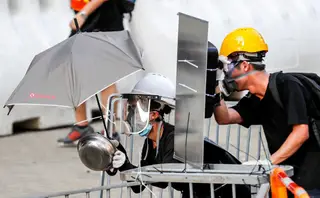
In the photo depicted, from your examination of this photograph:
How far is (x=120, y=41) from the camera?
5453mm

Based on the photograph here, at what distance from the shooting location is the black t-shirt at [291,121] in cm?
475

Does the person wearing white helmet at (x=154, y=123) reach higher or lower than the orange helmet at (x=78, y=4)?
lower

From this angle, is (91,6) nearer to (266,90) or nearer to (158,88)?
(158,88)

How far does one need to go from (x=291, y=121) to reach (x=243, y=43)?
1.61 feet

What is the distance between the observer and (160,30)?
10.8m

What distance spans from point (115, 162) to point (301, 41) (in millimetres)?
7421

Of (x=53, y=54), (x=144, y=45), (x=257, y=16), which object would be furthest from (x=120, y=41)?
(x=257, y=16)

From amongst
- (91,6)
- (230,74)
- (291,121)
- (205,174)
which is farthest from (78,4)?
(205,174)

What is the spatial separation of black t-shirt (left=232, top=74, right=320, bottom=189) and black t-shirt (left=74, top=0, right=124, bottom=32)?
3952 millimetres

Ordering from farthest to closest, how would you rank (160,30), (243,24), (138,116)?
(243,24)
(160,30)
(138,116)

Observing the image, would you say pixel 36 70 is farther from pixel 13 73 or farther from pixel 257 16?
pixel 257 16

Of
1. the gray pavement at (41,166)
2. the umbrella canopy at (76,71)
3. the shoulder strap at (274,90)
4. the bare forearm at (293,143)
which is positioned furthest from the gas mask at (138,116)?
the gray pavement at (41,166)

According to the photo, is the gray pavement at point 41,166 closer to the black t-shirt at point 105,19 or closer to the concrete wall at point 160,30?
the concrete wall at point 160,30

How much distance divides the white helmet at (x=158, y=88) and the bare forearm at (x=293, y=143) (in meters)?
0.70
